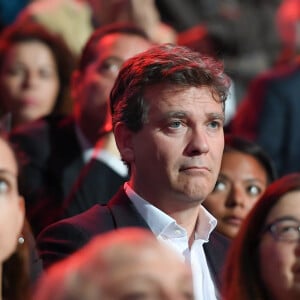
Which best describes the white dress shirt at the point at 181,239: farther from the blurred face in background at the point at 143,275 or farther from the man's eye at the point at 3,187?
the blurred face in background at the point at 143,275

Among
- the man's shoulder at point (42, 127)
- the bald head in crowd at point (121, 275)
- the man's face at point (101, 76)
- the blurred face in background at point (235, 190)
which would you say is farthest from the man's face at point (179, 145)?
the man's shoulder at point (42, 127)

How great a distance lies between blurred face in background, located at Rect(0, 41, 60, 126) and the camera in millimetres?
6816

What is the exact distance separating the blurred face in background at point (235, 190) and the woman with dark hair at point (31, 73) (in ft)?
4.64

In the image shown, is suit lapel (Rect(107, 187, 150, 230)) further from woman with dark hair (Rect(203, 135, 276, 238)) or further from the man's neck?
the man's neck

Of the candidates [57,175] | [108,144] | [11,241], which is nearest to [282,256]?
[11,241]

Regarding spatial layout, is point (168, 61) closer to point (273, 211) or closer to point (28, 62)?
point (273, 211)

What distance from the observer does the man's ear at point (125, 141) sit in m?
4.71

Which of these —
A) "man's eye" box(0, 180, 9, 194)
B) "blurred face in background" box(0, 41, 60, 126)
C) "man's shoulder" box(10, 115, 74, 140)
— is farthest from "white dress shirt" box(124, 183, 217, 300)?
"blurred face in background" box(0, 41, 60, 126)

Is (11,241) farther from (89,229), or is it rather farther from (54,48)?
(54,48)

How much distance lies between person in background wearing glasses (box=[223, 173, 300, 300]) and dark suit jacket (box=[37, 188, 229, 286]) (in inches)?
6.6

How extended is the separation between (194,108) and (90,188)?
116 cm

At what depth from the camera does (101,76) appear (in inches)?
246

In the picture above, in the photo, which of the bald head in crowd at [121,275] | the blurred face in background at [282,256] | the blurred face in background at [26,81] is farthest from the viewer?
the blurred face in background at [26,81]

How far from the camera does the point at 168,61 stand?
464 cm
